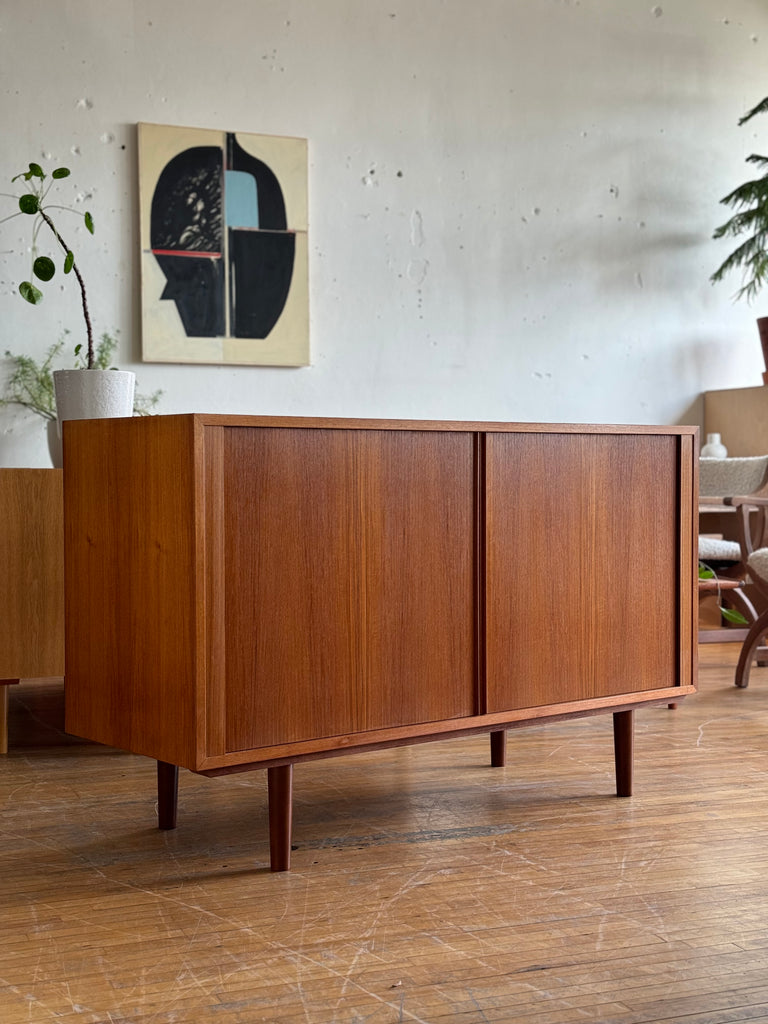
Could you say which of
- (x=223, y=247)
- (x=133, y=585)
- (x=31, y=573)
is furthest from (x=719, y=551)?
(x=133, y=585)

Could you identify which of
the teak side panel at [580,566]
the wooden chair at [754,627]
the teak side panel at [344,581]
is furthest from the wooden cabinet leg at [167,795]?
the wooden chair at [754,627]

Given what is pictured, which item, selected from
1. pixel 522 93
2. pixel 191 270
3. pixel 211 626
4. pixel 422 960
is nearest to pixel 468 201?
pixel 522 93

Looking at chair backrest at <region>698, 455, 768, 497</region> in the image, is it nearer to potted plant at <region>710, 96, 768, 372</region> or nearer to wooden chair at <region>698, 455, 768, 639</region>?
wooden chair at <region>698, 455, 768, 639</region>

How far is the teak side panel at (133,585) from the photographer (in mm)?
1879

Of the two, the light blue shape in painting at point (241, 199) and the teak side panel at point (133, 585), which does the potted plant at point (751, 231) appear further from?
the teak side panel at point (133, 585)

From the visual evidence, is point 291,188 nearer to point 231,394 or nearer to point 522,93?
point 231,394

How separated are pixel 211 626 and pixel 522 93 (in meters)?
4.32

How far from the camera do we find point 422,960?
166cm

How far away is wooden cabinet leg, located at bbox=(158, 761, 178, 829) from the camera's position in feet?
7.52

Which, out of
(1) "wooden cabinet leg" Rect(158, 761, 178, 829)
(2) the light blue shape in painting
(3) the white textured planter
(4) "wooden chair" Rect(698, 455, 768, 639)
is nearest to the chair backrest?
(4) "wooden chair" Rect(698, 455, 768, 639)

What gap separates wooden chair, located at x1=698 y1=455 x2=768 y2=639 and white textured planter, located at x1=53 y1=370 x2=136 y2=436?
2.56m

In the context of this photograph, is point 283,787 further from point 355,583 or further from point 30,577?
point 30,577

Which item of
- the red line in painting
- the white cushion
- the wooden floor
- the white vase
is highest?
the red line in painting

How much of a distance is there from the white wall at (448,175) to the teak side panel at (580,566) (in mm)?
2728
